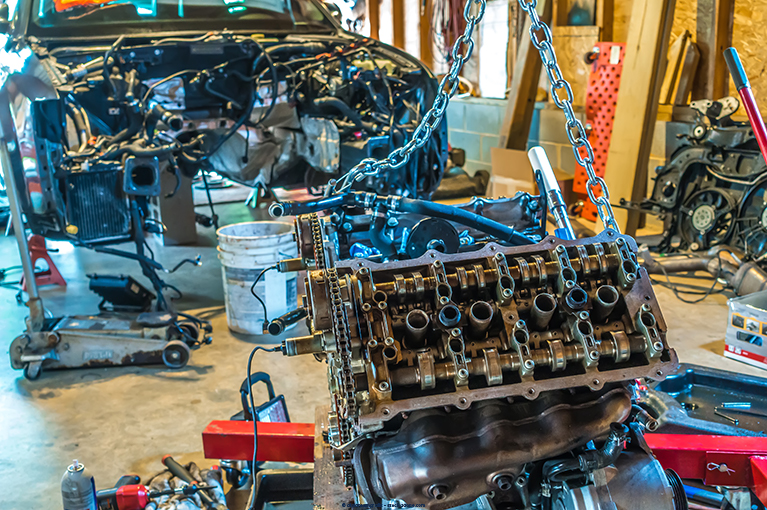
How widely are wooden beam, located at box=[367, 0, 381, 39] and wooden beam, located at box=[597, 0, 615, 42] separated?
5125 millimetres

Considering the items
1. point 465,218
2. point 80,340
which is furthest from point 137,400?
point 465,218

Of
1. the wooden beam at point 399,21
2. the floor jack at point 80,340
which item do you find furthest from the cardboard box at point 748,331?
the wooden beam at point 399,21

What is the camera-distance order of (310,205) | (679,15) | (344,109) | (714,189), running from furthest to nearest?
(679,15), (714,189), (344,109), (310,205)

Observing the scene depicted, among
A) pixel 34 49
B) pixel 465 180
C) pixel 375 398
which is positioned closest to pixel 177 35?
pixel 34 49

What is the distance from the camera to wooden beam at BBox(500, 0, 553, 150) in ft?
21.3

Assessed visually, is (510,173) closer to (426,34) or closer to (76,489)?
(426,34)

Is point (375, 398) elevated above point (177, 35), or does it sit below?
below

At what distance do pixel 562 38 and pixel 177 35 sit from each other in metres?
4.11

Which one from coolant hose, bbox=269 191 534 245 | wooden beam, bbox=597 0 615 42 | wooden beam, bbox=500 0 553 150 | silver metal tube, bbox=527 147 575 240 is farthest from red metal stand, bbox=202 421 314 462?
wooden beam, bbox=597 0 615 42

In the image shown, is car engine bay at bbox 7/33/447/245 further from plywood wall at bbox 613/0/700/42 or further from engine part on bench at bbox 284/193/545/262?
plywood wall at bbox 613/0/700/42

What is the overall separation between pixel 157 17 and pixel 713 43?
428cm

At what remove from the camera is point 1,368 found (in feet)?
A: 11.1

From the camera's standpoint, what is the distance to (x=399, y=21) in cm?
993

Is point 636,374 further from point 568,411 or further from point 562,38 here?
point 562,38
